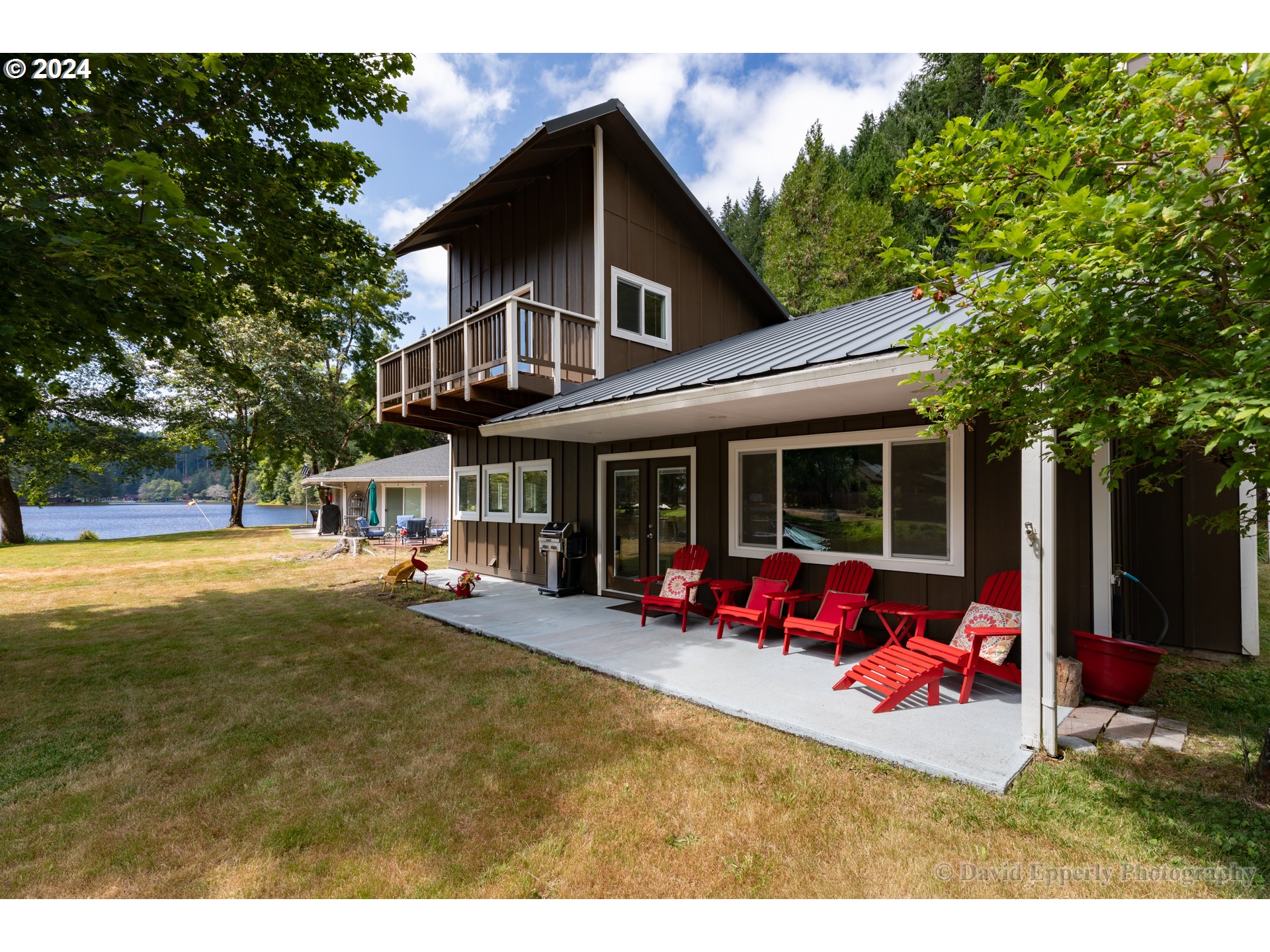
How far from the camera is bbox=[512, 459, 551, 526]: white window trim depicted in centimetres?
958

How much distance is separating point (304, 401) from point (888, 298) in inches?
968

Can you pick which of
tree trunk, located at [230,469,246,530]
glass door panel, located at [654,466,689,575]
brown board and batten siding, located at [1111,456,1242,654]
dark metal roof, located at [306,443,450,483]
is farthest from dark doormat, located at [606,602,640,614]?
tree trunk, located at [230,469,246,530]

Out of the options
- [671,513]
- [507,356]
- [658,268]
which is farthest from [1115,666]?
[658,268]

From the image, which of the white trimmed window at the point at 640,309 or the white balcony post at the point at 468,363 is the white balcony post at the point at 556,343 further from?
the white balcony post at the point at 468,363

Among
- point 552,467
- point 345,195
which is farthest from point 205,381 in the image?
point 552,467

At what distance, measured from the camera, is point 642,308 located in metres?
9.49

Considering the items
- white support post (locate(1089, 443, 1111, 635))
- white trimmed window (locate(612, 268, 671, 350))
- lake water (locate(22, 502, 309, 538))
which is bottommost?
lake water (locate(22, 502, 309, 538))

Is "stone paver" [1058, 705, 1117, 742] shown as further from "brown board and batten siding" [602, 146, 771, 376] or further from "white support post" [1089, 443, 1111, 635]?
"brown board and batten siding" [602, 146, 771, 376]

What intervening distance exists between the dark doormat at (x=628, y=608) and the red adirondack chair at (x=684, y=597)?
0.93 ft

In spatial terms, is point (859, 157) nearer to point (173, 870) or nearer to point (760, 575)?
point (760, 575)

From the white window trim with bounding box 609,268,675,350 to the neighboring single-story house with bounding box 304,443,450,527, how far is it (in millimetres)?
12993

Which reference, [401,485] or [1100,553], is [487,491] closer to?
[1100,553]

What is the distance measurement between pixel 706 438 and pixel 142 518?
198 ft

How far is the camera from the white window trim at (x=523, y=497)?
9.58 meters
